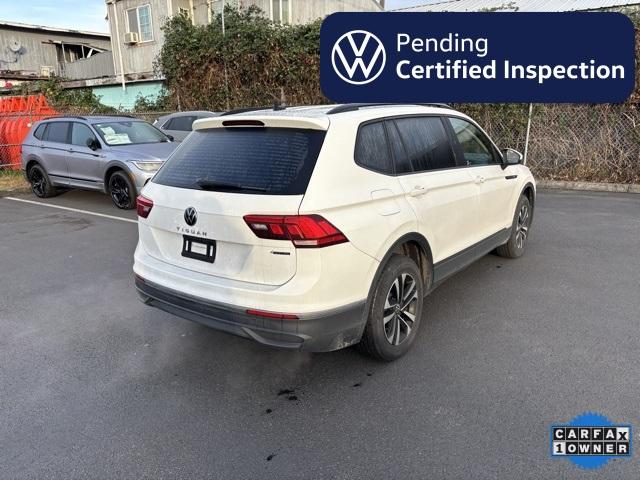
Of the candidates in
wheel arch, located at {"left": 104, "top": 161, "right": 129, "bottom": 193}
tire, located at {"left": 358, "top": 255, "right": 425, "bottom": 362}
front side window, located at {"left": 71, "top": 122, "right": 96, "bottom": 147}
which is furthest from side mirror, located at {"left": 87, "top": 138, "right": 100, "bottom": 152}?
tire, located at {"left": 358, "top": 255, "right": 425, "bottom": 362}

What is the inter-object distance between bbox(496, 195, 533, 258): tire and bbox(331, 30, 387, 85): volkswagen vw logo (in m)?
6.97

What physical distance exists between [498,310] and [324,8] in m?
19.4

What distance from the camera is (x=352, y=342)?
2979 mm

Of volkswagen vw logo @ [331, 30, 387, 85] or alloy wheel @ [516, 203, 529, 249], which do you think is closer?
alloy wheel @ [516, 203, 529, 249]

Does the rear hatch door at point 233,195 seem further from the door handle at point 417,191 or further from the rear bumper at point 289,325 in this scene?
the door handle at point 417,191

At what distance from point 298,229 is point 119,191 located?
A: 6915mm

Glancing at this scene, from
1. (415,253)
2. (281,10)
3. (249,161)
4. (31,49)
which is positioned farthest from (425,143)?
(31,49)

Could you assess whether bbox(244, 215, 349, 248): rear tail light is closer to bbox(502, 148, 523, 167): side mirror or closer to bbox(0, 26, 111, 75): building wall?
bbox(502, 148, 523, 167): side mirror

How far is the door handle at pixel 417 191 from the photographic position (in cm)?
337

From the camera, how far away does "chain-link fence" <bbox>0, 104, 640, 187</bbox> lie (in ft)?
32.6

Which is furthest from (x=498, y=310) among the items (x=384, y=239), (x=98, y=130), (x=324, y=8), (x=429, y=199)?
(x=324, y=8)

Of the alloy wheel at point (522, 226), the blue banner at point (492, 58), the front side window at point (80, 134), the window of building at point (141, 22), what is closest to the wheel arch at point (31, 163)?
the front side window at point (80, 134)

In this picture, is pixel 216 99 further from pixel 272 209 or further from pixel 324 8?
pixel 272 209

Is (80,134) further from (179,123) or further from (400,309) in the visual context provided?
(400,309)
